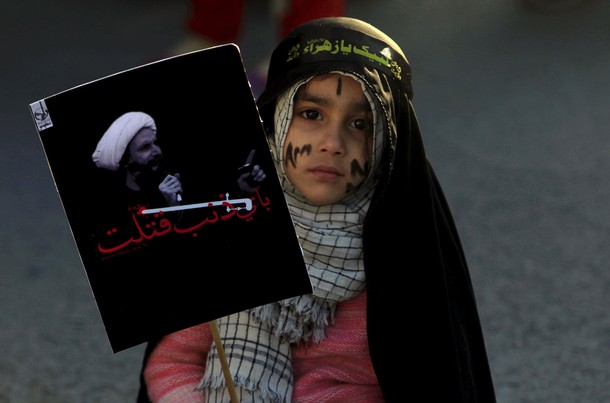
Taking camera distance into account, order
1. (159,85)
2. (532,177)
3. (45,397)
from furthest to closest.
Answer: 1. (532,177)
2. (45,397)
3. (159,85)

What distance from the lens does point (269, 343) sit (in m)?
3.03

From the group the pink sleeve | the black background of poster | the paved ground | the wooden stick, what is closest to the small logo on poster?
the black background of poster

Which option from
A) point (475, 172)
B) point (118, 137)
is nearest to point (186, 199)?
point (118, 137)

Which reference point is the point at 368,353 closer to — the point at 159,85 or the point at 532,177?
the point at 159,85

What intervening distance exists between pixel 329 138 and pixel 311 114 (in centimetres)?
9

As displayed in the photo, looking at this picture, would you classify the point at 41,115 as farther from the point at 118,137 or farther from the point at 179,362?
the point at 179,362

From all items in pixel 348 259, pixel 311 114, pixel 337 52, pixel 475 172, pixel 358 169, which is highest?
pixel 337 52

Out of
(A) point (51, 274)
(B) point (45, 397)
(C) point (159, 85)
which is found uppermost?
(C) point (159, 85)

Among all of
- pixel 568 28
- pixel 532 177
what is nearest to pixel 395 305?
pixel 532 177

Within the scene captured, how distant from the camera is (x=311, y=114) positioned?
3.02 meters

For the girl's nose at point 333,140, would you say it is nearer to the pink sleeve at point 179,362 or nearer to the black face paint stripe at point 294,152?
the black face paint stripe at point 294,152

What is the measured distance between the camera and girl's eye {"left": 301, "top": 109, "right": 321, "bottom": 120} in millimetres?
3014

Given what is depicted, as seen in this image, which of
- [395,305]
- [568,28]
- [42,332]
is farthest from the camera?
[568,28]

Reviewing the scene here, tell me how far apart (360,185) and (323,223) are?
0.40 ft
